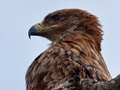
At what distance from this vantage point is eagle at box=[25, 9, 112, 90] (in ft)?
15.7

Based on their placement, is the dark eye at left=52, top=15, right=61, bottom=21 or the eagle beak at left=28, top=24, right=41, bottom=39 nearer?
the eagle beak at left=28, top=24, right=41, bottom=39

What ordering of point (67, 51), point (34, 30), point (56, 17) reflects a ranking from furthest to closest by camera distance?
point (56, 17)
point (34, 30)
point (67, 51)

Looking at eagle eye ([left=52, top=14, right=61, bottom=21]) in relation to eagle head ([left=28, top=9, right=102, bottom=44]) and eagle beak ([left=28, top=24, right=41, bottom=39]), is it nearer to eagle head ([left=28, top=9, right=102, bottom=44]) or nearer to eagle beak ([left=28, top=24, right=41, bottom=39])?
eagle head ([left=28, top=9, right=102, bottom=44])

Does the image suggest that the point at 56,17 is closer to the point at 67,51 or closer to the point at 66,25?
the point at 66,25

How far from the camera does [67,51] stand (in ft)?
17.4

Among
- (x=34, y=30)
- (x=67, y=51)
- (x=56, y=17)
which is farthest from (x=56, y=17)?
(x=67, y=51)

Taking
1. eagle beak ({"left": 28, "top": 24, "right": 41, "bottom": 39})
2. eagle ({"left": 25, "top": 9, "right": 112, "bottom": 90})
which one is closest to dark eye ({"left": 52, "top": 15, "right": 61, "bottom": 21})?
eagle ({"left": 25, "top": 9, "right": 112, "bottom": 90})

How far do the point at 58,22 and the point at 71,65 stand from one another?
→ 2.29m

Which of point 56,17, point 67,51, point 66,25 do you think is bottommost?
point 67,51

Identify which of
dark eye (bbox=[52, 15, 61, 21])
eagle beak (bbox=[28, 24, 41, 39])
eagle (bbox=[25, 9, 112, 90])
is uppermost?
dark eye (bbox=[52, 15, 61, 21])

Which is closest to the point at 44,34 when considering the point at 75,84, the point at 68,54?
the point at 68,54

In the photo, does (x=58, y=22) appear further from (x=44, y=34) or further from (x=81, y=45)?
(x=81, y=45)

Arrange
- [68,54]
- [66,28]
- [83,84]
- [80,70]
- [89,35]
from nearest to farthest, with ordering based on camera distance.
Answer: [83,84] < [80,70] < [68,54] < [89,35] < [66,28]

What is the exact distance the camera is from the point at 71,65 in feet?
15.8
